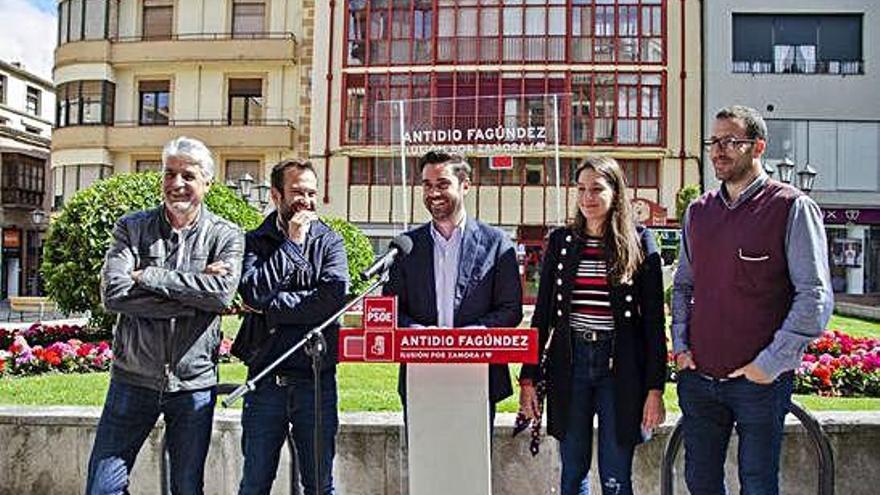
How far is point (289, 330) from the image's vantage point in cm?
405

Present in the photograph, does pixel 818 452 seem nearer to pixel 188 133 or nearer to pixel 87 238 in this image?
pixel 87 238

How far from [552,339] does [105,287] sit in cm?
212

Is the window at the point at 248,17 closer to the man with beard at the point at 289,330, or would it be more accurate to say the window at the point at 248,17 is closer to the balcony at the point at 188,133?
the balcony at the point at 188,133

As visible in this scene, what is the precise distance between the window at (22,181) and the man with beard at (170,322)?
4194 centimetres

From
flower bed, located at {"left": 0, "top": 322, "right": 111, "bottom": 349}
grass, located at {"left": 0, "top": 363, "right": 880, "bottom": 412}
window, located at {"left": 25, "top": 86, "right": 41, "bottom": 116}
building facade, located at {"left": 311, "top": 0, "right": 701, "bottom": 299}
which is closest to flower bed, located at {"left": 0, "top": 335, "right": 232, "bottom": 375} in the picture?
Answer: grass, located at {"left": 0, "top": 363, "right": 880, "bottom": 412}

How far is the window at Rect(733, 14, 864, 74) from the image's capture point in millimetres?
30391

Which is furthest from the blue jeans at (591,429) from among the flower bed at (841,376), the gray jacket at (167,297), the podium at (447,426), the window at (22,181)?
the window at (22,181)

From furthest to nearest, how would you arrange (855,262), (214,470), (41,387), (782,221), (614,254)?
(855,262)
(41,387)
(214,470)
(614,254)
(782,221)

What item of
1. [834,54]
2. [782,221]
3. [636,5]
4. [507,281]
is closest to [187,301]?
[507,281]

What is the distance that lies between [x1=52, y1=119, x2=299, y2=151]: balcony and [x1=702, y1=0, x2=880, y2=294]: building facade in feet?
54.2

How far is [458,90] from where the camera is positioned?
101 feet

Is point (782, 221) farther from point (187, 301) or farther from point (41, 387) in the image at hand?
point (41, 387)

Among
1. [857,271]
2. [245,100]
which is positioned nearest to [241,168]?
[245,100]

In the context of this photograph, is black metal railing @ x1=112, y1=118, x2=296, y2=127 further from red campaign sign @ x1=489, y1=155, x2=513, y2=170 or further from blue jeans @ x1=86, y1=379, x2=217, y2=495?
blue jeans @ x1=86, y1=379, x2=217, y2=495
